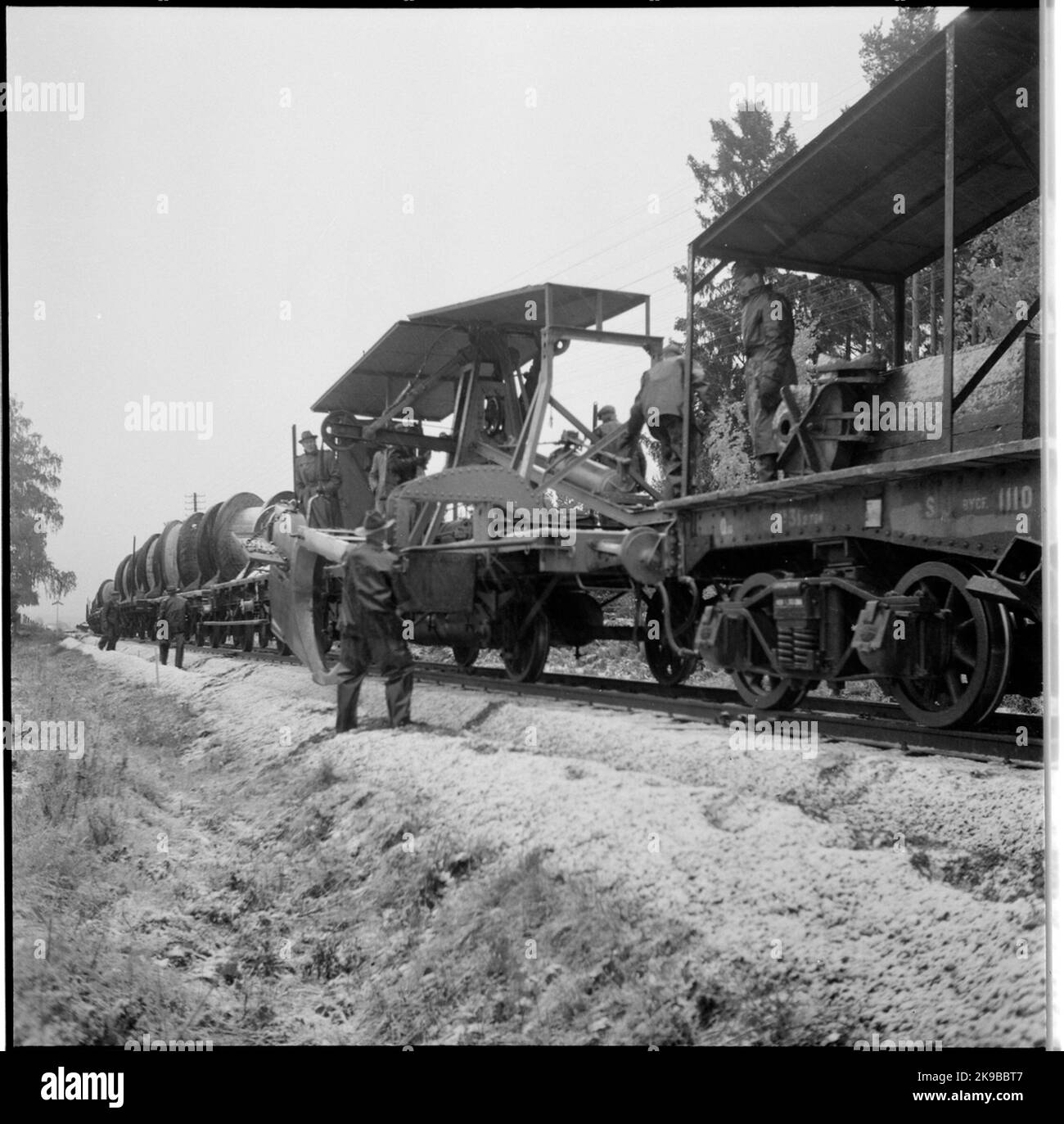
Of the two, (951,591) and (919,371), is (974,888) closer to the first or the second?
(951,591)

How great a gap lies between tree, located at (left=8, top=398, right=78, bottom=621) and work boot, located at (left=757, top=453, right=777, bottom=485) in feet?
11.8

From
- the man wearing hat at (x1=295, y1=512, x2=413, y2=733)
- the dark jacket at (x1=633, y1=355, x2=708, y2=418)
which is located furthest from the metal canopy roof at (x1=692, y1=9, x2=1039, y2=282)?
the man wearing hat at (x1=295, y1=512, x2=413, y2=733)

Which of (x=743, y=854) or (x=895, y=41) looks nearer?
(x=743, y=854)

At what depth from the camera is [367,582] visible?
6.34 metres

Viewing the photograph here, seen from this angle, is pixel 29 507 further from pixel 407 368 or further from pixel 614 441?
pixel 614 441

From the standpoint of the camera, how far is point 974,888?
3.60 m

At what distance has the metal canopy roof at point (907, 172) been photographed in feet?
15.1

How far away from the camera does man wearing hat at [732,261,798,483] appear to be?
19.6ft

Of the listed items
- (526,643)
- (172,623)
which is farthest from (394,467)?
(172,623)

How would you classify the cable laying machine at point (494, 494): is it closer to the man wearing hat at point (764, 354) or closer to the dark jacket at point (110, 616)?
the man wearing hat at point (764, 354)

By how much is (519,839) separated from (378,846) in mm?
702

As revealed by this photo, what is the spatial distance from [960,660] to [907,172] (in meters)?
2.58

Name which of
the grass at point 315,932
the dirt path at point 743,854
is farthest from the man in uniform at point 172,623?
the grass at point 315,932

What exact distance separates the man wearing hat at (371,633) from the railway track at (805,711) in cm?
112
